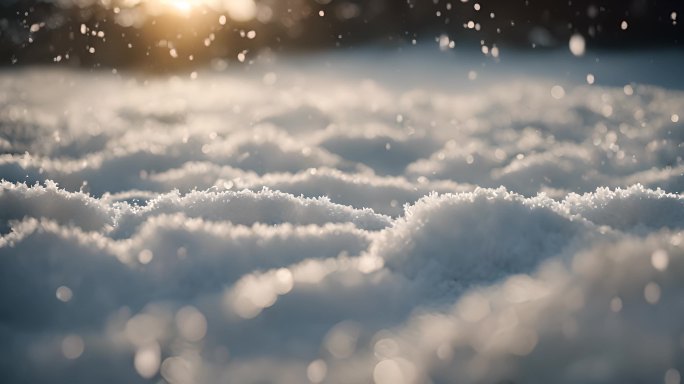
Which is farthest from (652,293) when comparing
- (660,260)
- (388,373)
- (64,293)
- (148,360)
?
(64,293)

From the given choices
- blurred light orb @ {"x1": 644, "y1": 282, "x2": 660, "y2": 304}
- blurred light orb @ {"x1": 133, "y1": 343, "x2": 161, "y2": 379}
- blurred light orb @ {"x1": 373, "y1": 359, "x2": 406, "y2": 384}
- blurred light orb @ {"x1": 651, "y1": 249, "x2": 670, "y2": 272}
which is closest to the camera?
blurred light orb @ {"x1": 373, "y1": 359, "x2": 406, "y2": 384}

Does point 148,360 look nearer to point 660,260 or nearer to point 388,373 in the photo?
point 388,373

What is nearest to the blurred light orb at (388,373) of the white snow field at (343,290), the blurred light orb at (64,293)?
the white snow field at (343,290)

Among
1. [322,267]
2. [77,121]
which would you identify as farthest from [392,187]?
[77,121]

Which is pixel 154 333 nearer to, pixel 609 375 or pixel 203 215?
pixel 609 375

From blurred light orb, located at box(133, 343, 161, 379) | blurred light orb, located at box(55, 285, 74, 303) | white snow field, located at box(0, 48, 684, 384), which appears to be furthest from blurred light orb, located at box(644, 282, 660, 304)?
blurred light orb, located at box(55, 285, 74, 303)

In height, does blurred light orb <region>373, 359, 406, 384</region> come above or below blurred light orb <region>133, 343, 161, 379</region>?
below

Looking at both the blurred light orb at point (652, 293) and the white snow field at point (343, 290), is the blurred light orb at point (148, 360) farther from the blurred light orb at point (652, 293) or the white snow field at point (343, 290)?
the blurred light orb at point (652, 293)

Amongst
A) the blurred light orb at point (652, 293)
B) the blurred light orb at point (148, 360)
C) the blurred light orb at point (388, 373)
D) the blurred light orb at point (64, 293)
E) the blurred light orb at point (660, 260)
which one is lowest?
the blurred light orb at point (388, 373)

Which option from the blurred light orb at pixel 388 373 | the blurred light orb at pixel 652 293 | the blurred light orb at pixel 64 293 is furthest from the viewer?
the blurred light orb at pixel 64 293

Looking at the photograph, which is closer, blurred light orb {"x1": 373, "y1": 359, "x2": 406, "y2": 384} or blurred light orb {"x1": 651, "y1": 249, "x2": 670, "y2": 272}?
blurred light orb {"x1": 373, "y1": 359, "x2": 406, "y2": 384}

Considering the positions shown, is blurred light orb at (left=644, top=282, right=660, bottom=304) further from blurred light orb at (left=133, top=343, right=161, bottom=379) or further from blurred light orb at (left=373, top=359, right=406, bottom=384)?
blurred light orb at (left=133, top=343, right=161, bottom=379)

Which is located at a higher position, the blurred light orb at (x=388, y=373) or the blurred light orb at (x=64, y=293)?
the blurred light orb at (x=64, y=293)
